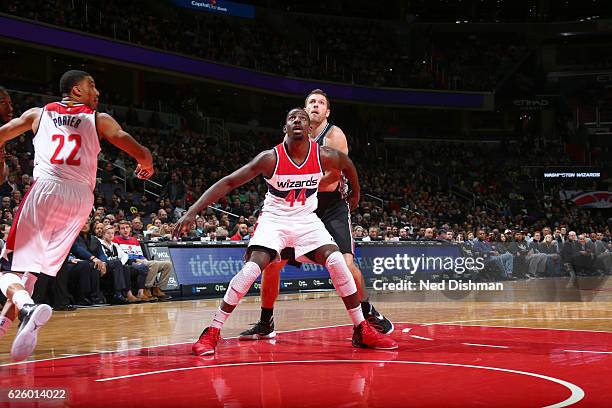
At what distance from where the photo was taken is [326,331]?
27.7 feet

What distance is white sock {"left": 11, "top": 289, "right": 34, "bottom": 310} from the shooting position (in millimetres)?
5164

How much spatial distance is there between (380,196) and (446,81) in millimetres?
11298

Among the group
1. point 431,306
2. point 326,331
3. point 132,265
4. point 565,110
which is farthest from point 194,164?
point 565,110

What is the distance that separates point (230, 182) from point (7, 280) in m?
1.93

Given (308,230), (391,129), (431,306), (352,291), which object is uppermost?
(391,129)

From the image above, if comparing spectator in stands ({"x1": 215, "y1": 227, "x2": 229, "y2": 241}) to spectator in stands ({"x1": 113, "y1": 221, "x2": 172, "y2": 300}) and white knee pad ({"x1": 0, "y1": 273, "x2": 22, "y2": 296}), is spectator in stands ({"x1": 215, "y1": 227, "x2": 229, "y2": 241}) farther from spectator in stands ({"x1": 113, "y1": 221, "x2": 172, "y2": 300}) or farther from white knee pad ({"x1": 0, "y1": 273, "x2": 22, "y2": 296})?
white knee pad ({"x1": 0, "y1": 273, "x2": 22, "y2": 296})

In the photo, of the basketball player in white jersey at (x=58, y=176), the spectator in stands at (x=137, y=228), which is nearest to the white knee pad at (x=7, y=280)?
the basketball player in white jersey at (x=58, y=176)

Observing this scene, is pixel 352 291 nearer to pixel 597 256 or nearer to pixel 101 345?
pixel 101 345

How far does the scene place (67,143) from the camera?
5656 millimetres

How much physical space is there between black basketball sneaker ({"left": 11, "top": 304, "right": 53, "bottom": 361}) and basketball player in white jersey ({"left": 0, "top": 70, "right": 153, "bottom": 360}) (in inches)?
17.9

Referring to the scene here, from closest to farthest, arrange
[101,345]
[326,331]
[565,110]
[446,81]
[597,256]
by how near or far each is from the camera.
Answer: [101,345] → [326,331] → [597,256] → [446,81] → [565,110]

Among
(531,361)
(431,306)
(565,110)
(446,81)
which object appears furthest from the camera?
(565,110)

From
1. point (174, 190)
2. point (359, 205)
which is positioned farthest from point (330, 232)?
Answer: point (359, 205)

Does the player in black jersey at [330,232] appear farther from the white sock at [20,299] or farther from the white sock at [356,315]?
the white sock at [20,299]
